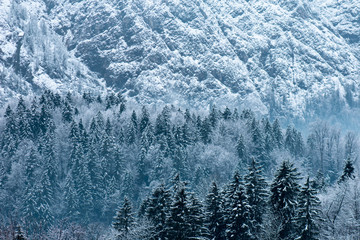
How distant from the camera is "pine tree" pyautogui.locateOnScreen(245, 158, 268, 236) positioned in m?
43.6

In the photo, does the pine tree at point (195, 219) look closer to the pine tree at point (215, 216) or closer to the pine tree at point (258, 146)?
the pine tree at point (215, 216)

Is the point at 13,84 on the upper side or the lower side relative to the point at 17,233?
lower

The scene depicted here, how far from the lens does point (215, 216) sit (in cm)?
4428

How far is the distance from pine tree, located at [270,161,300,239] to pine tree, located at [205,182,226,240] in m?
6.33

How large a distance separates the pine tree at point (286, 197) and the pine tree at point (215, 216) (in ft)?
20.8

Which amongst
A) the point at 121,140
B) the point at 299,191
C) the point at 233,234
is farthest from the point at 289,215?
the point at 121,140

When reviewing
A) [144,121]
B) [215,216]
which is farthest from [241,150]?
[215,216]

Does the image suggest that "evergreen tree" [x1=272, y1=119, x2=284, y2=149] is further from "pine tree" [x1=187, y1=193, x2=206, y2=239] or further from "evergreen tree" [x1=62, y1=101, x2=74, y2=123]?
"pine tree" [x1=187, y1=193, x2=206, y2=239]

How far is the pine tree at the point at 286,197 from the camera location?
39.5 m

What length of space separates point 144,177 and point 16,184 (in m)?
27.1

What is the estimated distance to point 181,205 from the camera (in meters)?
40.9

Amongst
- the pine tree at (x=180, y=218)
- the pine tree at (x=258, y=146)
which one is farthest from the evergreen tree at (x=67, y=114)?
the pine tree at (x=180, y=218)

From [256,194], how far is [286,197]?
474 cm

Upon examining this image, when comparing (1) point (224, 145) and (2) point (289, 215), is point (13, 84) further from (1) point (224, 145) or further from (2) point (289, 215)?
(2) point (289, 215)
